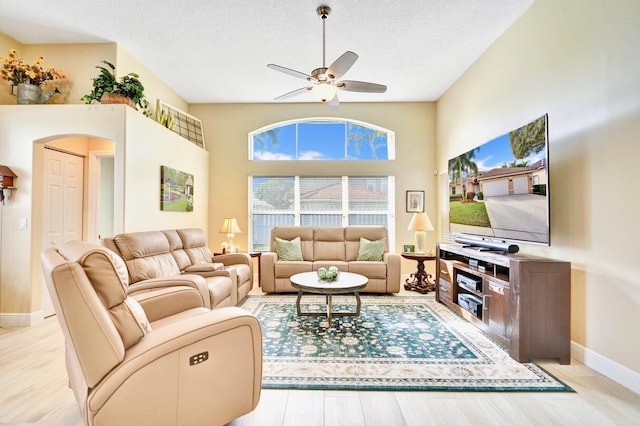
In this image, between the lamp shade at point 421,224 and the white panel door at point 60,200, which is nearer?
the white panel door at point 60,200

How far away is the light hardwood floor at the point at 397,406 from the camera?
1673mm

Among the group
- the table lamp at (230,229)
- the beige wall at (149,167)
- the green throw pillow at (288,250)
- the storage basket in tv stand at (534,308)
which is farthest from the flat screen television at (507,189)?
the beige wall at (149,167)

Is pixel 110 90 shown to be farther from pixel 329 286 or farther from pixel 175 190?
pixel 329 286

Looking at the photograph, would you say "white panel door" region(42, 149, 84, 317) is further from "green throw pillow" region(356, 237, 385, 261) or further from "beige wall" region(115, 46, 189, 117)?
"green throw pillow" region(356, 237, 385, 261)

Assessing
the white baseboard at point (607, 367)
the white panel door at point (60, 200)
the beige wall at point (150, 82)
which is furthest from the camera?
the beige wall at point (150, 82)

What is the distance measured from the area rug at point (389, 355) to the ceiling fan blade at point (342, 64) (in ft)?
8.08

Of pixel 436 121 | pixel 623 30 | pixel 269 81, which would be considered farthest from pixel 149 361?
pixel 436 121

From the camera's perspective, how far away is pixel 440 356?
7.97 ft

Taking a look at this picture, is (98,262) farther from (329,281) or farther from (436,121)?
(436,121)

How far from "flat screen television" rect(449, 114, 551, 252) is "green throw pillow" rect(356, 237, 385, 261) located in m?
1.25

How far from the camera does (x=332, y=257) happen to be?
15.6 ft

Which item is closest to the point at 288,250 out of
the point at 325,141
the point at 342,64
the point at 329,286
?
the point at 329,286

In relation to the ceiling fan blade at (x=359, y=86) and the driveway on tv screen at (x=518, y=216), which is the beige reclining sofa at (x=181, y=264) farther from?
the driveway on tv screen at (x=518, y=216)

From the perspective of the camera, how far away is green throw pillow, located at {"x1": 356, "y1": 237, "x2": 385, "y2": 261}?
4539 mm
